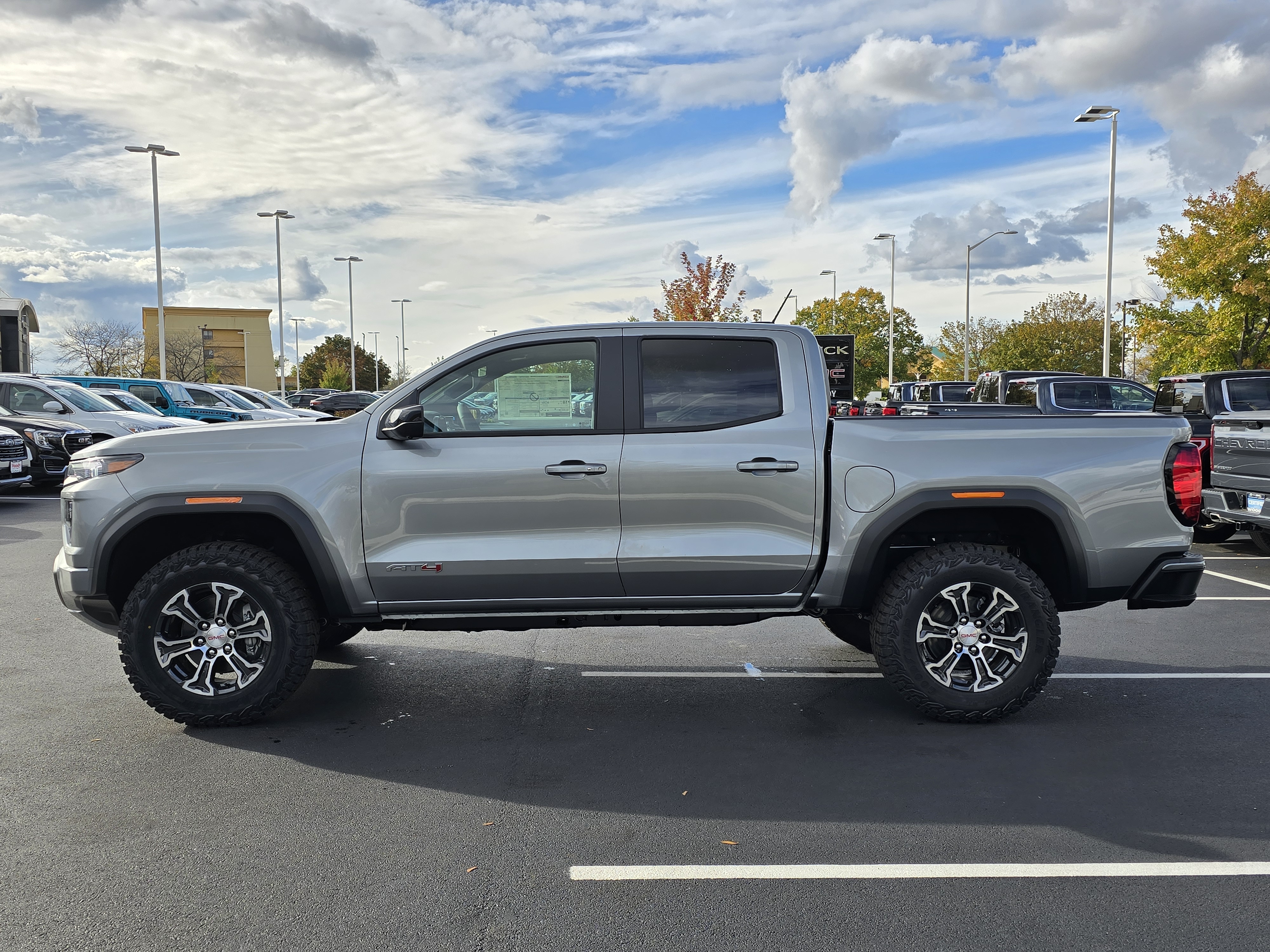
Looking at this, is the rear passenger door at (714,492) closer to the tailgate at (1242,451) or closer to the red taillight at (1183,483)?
the red taillight at (1183,483)

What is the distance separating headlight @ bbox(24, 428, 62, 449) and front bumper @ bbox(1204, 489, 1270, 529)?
51.5 feet

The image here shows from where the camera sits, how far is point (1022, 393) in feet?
64.9

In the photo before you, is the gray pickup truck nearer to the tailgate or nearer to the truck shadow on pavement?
the truck shadow on pavement

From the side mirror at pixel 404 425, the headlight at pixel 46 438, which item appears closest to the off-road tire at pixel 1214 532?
the side mirror at pixel 404 425

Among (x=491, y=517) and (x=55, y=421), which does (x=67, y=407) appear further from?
(x=491, y=517)

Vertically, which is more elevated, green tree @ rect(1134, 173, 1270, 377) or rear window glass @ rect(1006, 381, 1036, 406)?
green tree @ rect(1134, 173, 1270, 377)

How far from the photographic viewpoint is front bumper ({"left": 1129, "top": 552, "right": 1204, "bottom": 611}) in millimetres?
5348

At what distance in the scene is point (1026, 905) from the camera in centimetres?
338

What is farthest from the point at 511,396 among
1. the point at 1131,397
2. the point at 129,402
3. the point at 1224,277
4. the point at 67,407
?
the point at 1224,277

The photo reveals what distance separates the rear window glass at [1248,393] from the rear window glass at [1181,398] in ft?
1.00

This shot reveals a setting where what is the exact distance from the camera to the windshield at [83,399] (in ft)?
58.4

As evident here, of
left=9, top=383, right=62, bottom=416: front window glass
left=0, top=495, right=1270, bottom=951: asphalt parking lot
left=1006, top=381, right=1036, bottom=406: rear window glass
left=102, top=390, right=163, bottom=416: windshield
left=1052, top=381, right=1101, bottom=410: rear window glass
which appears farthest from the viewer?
left=102, top=390, right=163, bottom=416: windshield

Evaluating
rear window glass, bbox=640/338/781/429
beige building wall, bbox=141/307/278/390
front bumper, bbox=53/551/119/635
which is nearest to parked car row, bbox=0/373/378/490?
front bumper, bbox=53/551/119/635

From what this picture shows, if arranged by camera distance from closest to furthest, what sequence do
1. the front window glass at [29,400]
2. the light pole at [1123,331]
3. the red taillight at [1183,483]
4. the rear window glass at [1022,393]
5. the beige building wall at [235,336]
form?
the red taillight at [1183,483] → the front window glass at [29,400] → the rear window glass at [1022,393] → the light pole at [1123,331] → the beige building wall at [235,336]
